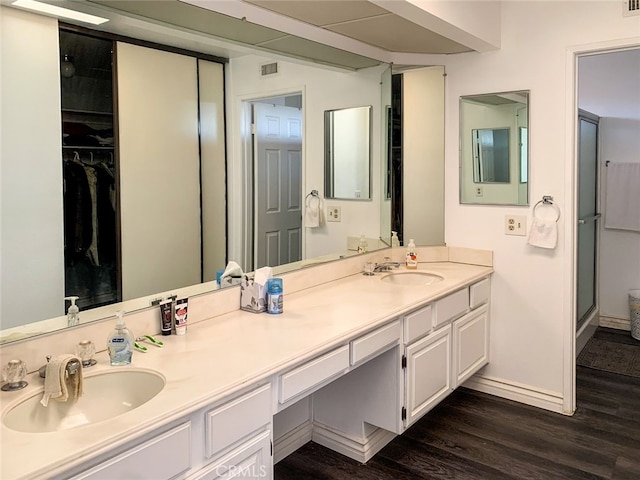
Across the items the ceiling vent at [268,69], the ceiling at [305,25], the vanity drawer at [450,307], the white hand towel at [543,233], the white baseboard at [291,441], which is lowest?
the white baseboard at [291,441]

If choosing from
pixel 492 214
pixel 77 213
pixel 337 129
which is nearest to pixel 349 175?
pixel 337 129

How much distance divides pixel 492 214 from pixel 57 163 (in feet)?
7.89

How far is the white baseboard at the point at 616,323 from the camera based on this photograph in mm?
Answer: 4512

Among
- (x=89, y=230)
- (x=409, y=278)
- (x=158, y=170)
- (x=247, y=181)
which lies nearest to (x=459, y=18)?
(x=247, y=181)

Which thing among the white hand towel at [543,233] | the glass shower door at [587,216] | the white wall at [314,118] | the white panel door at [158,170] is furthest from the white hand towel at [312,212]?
the glass shower door at [587,216]

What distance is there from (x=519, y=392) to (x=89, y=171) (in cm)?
268

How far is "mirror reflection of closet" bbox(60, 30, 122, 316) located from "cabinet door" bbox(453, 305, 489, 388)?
1792 millimetres

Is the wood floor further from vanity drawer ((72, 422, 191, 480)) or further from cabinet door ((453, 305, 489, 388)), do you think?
vanity drawer ((72, 422, 191, 480))

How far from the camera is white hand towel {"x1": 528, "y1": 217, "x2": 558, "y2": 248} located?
2.98 metres

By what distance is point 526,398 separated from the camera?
3.18 m

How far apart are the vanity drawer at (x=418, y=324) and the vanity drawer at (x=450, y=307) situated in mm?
58

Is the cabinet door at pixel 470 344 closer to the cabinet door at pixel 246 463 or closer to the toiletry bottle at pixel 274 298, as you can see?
the toiletry bottle at pixel 274 298

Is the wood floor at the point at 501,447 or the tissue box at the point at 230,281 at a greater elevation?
the tissue box at the point at 230,281

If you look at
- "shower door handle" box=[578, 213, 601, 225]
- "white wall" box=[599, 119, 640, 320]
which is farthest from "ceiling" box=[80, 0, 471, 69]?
"white wall" box=[599, 119, 640, 320]
